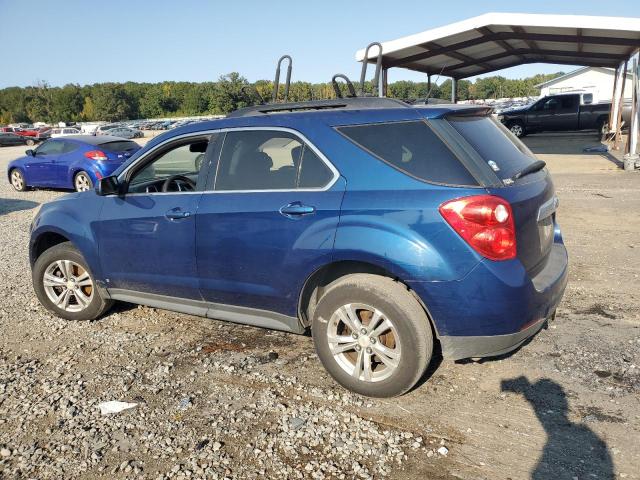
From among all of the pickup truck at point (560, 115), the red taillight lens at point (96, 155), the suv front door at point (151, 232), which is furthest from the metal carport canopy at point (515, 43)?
the suv front door at point (151, 232)

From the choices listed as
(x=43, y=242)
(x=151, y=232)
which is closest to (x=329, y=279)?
(x=151, y=232)

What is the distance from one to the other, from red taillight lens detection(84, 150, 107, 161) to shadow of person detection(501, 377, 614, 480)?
11713 mm

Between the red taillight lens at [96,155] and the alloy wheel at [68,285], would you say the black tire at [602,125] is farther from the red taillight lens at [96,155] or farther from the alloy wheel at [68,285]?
the alloy wheel at [68,285]

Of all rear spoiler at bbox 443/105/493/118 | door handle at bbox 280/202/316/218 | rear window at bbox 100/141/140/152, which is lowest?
door handle at bbox 280/202/316/218

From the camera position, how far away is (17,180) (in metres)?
14.5

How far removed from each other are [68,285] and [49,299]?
272 millimetres

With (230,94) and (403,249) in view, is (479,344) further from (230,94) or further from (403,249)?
(230,94)

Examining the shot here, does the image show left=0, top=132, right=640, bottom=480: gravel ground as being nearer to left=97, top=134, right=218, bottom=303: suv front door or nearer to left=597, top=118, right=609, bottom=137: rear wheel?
left=97, top=134, right=218, bottom=303: suv front door

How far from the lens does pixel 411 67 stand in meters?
20.2

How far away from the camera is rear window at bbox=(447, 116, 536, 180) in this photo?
324cm

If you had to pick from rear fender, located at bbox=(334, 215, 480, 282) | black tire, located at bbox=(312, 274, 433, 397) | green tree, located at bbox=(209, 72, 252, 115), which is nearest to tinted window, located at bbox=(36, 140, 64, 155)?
green tree, located at bbox=(209, 72, 252, 115)

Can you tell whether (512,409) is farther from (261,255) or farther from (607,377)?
(261,255)

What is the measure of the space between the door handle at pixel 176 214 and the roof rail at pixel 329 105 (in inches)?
34.1

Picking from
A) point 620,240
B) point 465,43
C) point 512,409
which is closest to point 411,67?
point 465,43
